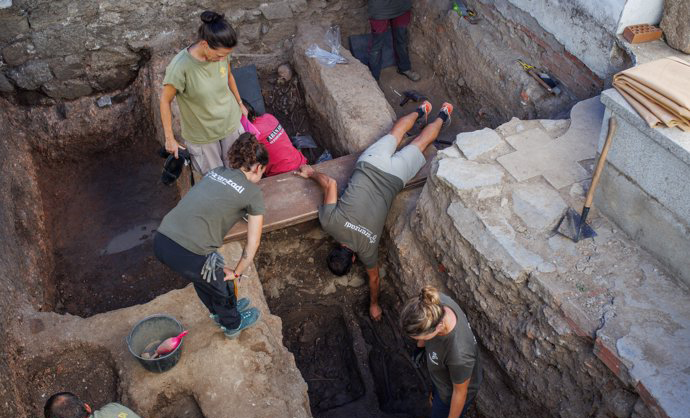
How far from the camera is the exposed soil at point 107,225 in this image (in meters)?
5.23

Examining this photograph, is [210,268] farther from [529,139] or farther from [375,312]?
[529,139]

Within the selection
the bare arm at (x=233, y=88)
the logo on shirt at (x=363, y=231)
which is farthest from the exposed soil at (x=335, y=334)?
the bare arm at (x=233, y=88)

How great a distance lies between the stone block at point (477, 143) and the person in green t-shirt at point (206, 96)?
182 centimetres

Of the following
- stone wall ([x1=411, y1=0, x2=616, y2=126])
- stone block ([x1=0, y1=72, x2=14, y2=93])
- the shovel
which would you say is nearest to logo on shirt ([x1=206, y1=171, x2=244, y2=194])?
the shovel

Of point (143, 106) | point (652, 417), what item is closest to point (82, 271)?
point (143, 106)

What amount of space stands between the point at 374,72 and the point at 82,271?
3753 millimetres

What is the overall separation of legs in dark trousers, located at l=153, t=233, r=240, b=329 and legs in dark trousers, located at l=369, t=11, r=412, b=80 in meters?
3.82

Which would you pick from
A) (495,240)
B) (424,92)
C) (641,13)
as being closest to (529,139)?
(495,240)

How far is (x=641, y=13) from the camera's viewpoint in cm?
475

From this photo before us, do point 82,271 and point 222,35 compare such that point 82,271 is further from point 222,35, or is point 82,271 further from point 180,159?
point 222,35

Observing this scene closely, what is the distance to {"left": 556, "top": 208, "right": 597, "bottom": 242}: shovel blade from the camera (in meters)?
4.08

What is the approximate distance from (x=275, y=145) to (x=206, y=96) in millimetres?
987

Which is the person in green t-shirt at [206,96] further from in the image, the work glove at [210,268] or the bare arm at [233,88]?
the work glove at [210,268]

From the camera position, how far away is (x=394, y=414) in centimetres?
468
